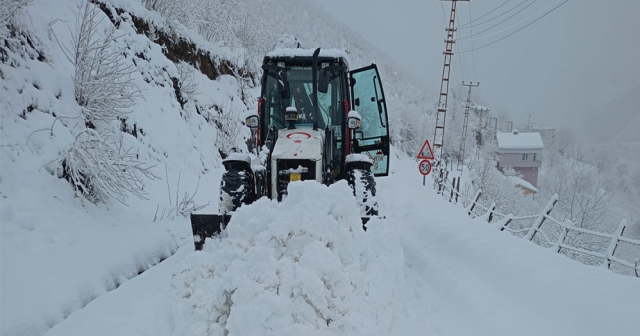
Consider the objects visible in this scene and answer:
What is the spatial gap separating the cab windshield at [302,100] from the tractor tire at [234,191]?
1276 mm

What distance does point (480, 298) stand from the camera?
3953mm

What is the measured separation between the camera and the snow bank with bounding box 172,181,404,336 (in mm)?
2732

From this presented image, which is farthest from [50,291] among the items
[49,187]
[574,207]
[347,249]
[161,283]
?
[574,207]

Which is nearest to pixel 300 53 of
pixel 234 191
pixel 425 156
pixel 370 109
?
pixel 370 109

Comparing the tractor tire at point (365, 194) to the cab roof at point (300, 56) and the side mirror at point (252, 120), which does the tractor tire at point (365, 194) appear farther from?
the cab roof at point (300, 56)

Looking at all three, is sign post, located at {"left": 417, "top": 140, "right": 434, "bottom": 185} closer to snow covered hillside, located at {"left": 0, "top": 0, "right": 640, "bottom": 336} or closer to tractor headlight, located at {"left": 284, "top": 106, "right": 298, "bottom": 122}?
snow covered hillside, located at {"left": 0, "top": 0, "right": 640, "bottom": 336}

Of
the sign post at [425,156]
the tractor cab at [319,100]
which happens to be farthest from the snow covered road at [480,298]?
the sign post at [425,156]

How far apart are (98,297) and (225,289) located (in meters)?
1.52

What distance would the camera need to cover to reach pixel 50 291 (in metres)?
3.24

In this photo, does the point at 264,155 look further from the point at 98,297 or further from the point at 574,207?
the point at 574,207

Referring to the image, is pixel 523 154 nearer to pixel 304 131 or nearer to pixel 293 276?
pixel 304 131

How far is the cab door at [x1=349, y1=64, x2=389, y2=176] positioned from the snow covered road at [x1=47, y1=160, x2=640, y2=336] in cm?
208

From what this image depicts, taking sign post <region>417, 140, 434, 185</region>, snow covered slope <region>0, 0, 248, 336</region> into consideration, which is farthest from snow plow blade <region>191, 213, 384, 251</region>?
sign post <region>417, 140, 434, 185</region>

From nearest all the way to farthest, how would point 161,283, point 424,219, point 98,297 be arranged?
1. point 98,297
2. point 161,283
3. point 424,219
